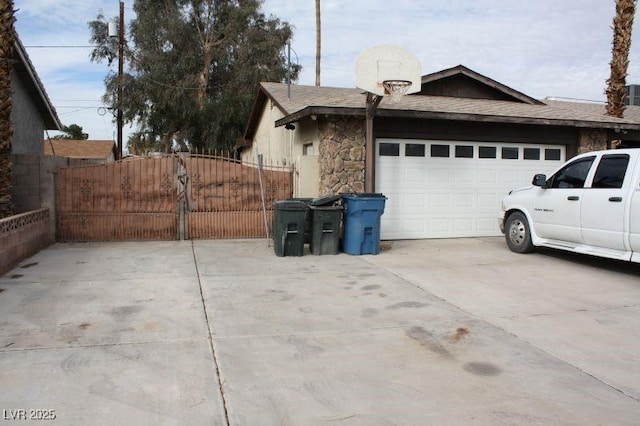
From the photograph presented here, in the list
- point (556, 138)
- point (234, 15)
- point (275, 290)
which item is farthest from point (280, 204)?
point (234, 15)

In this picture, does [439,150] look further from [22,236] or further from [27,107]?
[27,107]

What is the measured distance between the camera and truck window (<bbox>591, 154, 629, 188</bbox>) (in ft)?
27.2

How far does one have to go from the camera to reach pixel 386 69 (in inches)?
407

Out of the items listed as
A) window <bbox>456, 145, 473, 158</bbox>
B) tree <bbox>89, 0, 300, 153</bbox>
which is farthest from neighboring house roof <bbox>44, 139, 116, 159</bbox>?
window <bbox>456, 145, 473, 158</bbox>

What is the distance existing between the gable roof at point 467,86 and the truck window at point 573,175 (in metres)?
5.22

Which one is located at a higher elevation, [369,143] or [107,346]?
[369,143]

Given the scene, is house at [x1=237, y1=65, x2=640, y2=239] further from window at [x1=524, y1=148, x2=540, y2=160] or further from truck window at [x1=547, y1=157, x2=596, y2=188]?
truck window at [x1=547, y1=157, x2=596, y2=188]

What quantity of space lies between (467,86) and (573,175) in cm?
587

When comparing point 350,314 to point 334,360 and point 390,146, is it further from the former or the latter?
Result: point 390,146

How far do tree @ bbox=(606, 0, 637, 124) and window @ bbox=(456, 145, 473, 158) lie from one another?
23.9 feet

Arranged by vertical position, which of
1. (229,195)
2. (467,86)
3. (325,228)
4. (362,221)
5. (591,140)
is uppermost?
(467,86)

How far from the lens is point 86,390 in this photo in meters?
3.98

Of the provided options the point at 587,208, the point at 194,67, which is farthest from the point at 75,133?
the point at 587,208

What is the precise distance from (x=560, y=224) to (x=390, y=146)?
4.10m
